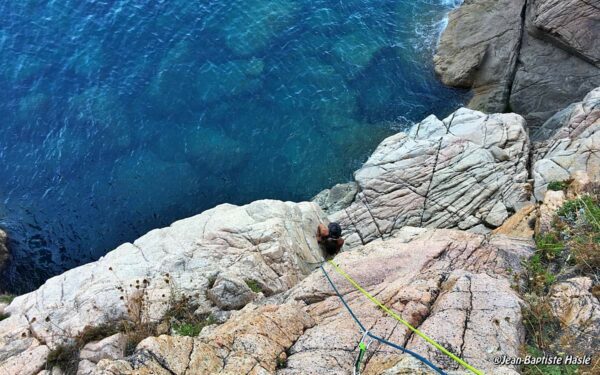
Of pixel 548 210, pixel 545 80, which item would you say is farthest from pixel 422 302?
pixel 545 80

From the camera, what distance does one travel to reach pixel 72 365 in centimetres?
1392

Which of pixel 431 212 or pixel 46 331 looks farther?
pixel 431 212

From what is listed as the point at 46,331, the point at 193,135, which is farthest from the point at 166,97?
the point at 46,331

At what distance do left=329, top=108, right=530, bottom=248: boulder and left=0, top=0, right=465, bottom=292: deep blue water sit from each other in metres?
3.70

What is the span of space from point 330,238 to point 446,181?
6.56 metres

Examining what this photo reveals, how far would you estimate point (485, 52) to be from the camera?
98.2ft

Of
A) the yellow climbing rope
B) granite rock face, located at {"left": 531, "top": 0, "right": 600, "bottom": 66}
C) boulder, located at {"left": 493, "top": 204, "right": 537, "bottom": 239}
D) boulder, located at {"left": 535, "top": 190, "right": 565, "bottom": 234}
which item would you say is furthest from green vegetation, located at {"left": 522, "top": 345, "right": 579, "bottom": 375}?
granite rock face, located at {"left": 531, "top": 0, "right": 600, "bottom": 66}

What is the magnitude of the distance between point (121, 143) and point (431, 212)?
17.6 m

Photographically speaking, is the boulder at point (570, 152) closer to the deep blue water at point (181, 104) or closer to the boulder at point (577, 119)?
the boulder at point (577, 119)

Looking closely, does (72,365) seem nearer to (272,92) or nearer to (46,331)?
(46,331)

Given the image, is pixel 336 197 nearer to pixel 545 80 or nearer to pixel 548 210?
pixel 548 210

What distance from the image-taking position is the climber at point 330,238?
2000cm

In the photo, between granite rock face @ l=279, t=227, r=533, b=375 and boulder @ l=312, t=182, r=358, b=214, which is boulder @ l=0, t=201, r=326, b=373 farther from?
boulder @ l=312, t=182, r=358, b=214

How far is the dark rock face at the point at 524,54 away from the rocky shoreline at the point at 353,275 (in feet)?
13.9
